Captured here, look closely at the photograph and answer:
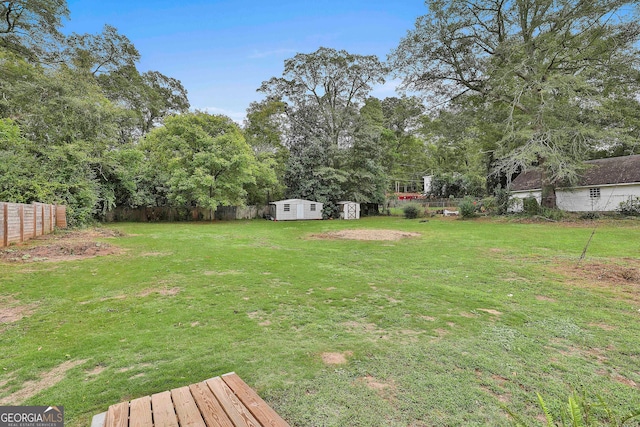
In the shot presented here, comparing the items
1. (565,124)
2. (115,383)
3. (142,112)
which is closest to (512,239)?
(565,124)

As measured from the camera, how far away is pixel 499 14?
1867 centimetres

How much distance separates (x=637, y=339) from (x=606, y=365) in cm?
96

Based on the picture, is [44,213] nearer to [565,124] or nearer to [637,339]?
[637,339]

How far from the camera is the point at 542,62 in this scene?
17.5 m

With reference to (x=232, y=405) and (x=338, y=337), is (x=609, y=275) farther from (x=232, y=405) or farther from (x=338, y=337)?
(x=232, y=405)

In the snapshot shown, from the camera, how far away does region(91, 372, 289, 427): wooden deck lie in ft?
5.79

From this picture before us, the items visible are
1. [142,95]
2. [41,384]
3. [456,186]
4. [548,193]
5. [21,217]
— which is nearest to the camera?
[41,384]

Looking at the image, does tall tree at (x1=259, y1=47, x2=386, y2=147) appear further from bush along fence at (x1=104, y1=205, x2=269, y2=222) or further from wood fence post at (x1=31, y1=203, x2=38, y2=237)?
wood fence post at (x1=31, y1=203, x2=38, y2=237)

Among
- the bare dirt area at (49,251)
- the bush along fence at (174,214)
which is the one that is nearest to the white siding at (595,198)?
the bush along fence at (174,214)

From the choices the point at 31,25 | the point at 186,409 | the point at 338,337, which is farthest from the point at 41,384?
the point at 31,25

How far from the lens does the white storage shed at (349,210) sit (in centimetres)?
2617

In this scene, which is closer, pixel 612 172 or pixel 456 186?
pixel 612 172

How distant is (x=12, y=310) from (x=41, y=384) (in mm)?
2695

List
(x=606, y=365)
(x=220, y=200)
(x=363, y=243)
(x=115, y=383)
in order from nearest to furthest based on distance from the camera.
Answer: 1. (x=115, y=383)
2. (x=606, y=365)
3. (x=363, y=243)
4. (x=220, y=200)
